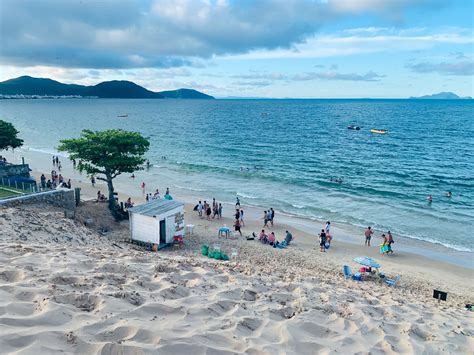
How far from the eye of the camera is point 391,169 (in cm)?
4800

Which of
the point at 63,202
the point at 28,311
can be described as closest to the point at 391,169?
the point at 63,202

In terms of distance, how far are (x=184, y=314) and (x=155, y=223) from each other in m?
14.0

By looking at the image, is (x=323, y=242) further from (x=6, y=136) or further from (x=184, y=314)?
(x=6, y=136)

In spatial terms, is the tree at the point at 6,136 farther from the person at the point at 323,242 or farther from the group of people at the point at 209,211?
the person at the point at 323,242

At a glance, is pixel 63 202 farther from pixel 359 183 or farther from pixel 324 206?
pixel 359 183

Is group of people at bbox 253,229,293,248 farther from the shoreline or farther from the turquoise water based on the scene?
the turquoise water

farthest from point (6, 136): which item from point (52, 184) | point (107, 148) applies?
point (107, 148)

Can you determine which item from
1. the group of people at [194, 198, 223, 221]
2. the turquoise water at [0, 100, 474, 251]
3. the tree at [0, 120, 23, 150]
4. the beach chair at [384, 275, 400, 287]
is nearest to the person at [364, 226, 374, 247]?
the turquoise water at [0, 100, 474, 251]

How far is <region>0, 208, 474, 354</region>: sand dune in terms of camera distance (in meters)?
4.32

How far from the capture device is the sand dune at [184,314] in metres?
4.32

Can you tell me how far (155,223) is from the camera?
62.4ft

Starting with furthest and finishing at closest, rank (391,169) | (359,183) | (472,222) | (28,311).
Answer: (391,169)
(359,183)
(472,222)
(28,311)

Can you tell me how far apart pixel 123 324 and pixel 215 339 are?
1.09 meters

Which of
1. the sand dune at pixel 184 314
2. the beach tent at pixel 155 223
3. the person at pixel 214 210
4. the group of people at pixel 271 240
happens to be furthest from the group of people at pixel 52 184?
the sand dune at pixel 184 314
